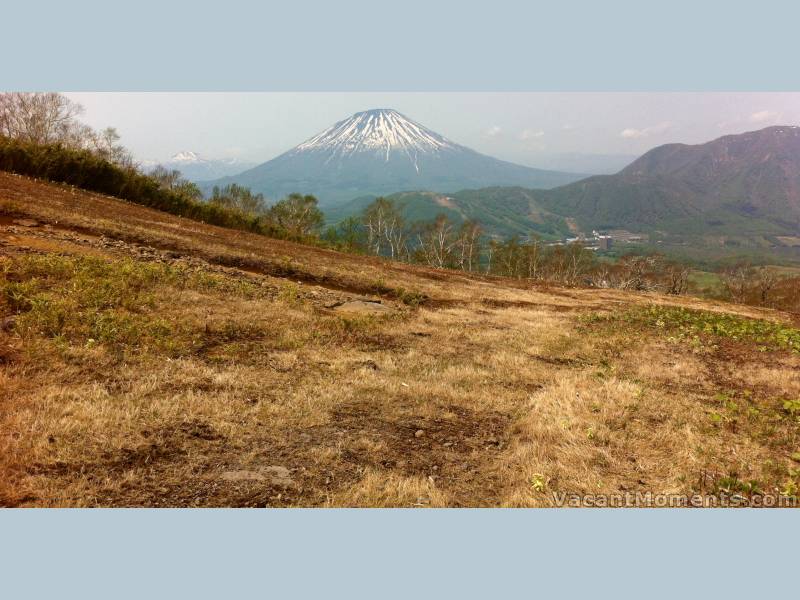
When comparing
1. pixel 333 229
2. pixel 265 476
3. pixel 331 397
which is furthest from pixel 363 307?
pixel 333 229

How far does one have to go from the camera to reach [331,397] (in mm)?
9203

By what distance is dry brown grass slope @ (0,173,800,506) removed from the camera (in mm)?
6336

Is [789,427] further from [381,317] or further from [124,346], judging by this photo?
[124,346]

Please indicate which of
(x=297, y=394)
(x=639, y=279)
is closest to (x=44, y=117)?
(x=297, y=394)

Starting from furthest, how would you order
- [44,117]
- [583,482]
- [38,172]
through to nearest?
[44,117] → [38,172] → [583,482]

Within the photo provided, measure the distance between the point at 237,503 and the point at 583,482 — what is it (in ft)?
16.1

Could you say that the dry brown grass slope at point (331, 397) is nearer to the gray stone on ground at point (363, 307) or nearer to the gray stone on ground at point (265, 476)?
the gray stone on ground at point (265, 476)

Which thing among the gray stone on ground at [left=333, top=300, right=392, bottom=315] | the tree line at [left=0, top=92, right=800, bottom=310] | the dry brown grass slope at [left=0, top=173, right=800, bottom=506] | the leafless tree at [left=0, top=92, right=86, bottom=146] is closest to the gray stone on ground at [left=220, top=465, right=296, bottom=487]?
the dry brown grass slope at [left=0, top=173, right=800, bottom=506]

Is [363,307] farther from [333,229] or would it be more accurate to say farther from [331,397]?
[333,229]

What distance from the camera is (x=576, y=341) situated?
15.7 m

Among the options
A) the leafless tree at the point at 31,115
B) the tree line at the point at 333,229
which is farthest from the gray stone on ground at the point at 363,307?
the leafless tree at the point at 31,115

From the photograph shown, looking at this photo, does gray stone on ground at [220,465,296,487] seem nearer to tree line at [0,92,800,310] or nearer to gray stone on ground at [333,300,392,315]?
gray stone on ground at [333,300,392,315]

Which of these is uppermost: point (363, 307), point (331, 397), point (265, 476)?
point (363, 307)

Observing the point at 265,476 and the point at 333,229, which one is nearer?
the point at 265,476
